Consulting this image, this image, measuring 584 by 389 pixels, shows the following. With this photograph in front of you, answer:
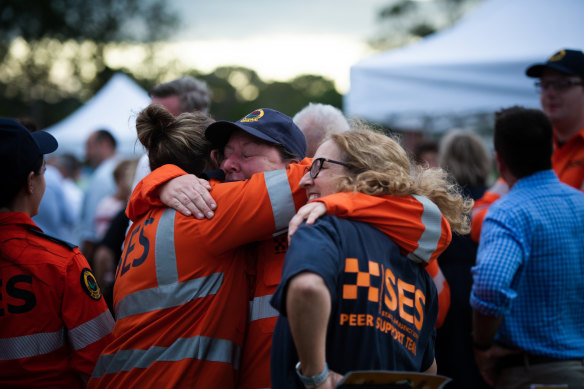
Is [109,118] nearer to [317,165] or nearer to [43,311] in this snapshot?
[43,311]

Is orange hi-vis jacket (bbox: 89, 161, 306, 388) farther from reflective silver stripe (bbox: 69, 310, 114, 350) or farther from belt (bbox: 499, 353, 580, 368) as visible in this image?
belt (bbox: 499, 353, 580, 368)

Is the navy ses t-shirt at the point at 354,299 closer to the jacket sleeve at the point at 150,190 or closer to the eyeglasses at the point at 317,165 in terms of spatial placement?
the eyeglasses at the point at 317,165

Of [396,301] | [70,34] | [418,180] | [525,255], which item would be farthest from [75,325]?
[70,34]

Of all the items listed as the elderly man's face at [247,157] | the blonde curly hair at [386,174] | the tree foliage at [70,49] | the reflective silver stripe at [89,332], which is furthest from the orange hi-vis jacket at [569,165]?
the tree foliage at [70,49]

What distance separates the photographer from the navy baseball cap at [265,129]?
2311mm

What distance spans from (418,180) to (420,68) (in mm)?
3830

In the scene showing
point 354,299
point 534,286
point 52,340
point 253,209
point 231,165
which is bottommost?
point 534,286

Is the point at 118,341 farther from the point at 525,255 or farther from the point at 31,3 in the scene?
the point at 31,3

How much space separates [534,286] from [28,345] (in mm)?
2254

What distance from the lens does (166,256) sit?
213 centimetres

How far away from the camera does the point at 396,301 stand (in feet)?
6.29

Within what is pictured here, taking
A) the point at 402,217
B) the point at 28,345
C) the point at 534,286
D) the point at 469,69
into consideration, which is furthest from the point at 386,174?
the point at 469,69

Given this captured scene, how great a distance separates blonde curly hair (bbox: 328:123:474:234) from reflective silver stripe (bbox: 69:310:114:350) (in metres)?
1.18

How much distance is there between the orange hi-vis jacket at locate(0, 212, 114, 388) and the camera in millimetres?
2146
